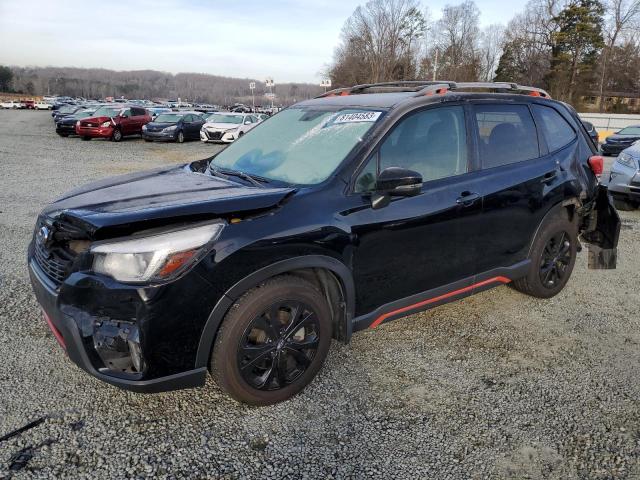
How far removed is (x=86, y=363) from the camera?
242 centimetres

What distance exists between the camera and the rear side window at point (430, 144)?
3.16m

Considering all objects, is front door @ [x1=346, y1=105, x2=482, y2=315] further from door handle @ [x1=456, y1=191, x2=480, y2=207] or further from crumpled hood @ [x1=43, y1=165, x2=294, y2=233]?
crumpled hood @ [x1=43, y1=165, x2=294, y2=233]

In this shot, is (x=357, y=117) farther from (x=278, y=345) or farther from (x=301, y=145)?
(x=278, y=345)

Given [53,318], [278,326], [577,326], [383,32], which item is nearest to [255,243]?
[278,326]

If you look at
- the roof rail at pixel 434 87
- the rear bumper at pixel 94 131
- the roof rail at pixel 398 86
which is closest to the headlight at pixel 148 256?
Answer: the roof rail at pixel 434 87

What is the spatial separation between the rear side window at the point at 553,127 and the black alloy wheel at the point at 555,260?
2.57ft

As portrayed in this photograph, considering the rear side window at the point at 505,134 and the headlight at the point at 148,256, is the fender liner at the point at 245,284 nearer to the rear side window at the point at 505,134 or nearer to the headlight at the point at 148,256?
the headlight at the point at 148,256

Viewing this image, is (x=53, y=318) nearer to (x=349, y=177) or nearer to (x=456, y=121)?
(x=349, y=177)

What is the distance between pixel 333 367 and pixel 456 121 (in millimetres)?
1918

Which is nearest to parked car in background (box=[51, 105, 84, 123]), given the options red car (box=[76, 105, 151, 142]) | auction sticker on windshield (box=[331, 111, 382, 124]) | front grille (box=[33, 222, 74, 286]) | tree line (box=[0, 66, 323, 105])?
red car (box=[76, 105, 151, 142])

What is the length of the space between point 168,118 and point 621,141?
61.6ft

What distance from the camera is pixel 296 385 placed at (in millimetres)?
2863

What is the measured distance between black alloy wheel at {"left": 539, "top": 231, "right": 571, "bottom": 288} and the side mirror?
1.91 meters

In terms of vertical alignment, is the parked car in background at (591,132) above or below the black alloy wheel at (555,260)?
above
